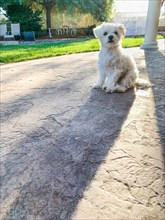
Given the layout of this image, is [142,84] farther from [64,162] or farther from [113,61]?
[64,162]

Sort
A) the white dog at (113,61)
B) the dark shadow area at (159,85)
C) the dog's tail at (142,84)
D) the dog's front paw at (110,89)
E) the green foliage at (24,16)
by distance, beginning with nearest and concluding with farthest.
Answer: the dark shadow area at (159,85) < the white dog at (113,61) < the dog's front paw at (110,89) < the dog's tail at (142,84) < the green foliage at (24,16)

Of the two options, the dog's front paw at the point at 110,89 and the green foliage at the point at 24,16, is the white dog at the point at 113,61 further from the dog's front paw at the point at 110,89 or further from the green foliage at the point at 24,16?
the green foliage at the point at 24,16

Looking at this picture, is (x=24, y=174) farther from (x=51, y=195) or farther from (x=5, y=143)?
(x=5, y=143)

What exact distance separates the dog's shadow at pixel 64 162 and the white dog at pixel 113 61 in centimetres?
61

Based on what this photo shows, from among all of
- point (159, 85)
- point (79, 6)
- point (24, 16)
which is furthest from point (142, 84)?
point (79, 6)

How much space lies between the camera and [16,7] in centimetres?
1877

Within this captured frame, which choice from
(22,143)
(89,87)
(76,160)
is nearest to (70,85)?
(89,87)

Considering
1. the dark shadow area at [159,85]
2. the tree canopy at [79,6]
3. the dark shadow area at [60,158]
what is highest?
the tree canopy at [79,6]

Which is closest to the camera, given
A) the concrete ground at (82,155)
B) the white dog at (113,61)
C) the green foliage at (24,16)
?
the concrete ground at (82,155)

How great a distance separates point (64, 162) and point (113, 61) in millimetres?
1910

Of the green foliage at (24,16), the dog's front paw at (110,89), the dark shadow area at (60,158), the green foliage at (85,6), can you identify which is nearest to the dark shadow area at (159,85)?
the dark shadow area at (60,158)

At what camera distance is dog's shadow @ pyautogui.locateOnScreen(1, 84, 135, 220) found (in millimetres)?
1568

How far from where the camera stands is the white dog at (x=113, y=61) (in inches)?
133

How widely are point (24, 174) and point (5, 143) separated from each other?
0.58 m
